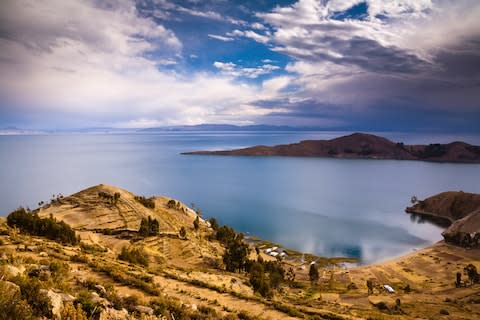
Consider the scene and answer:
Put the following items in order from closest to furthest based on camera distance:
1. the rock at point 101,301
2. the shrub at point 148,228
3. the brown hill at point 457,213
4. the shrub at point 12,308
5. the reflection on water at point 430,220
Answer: the shrub at point 12,308, the rock at point 101,301, the shrub at point 148,228, the brown hill at point 457,213, the reflection on water at point 430,220

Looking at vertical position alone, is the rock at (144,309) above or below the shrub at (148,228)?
above

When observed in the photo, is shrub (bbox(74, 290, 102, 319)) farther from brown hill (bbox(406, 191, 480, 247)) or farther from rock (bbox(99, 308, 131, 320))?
brown hill (bbox(406, 191, 480, 247))

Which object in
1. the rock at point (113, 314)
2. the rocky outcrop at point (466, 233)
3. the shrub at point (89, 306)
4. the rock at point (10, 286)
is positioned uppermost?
the rock at point (10, 286)

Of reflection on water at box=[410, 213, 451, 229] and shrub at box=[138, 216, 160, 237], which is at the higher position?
shrub at box=[138, 216, 160, 237]

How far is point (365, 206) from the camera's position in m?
121

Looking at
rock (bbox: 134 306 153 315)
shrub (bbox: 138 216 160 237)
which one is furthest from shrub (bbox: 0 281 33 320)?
shrub (bbox: 138 216 160 237)

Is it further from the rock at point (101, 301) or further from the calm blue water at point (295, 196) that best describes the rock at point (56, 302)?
the calm blue water at point (295, 196)

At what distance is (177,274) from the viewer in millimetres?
20703

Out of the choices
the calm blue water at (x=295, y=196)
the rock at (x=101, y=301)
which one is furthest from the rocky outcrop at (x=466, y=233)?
the rock at (x=101, y=301)

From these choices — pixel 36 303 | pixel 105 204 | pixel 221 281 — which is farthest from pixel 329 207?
pixel 36 303

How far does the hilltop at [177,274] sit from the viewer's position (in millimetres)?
9258

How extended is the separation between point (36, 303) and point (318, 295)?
4353cm

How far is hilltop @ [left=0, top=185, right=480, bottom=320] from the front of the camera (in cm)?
926

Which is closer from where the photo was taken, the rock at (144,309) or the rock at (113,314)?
the rock at (113,314)
